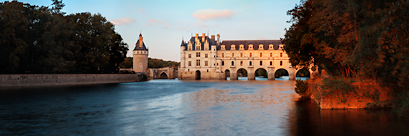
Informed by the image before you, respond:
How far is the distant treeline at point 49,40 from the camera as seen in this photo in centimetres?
3469

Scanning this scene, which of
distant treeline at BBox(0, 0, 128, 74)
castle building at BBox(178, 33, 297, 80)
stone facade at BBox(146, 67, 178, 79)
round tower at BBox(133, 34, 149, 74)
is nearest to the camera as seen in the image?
distant treeline at BBox(0, 0, 128, 74)

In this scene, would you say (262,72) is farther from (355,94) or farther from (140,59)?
(355,94)

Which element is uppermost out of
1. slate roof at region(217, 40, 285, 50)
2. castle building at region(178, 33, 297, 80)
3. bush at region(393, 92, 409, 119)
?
slate roof at region(217, 40, 285, 50)

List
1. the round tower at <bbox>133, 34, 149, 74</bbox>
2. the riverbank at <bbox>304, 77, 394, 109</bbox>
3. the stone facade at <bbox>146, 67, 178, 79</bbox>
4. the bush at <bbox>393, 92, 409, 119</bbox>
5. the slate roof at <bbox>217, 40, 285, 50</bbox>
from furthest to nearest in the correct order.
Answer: the stone facade at <bbox>146, 67, 178, 79</bbox>, the round tower at <bbox>133, 34, 149, 74</bbox>, the slate roof at <bbox>217, 40, 285, 50</bbox>, the riverbank at <bbox>304, 77, 394, 109</bbox>, the bush at <bbox>393, 92, 409, 119</bbox>

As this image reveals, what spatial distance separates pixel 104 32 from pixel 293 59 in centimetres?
3567

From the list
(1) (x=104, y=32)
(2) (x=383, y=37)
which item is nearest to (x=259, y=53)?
(1) (x=104, y=32)

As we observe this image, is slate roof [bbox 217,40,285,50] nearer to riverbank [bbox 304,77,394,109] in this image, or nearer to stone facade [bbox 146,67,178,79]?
stone facade [bbox 146,67,178,79]

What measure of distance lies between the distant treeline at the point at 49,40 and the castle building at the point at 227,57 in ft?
115

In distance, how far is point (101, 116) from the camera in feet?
48.6

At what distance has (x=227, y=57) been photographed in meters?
84.3

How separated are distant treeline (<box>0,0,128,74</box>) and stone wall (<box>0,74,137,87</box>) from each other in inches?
33.6

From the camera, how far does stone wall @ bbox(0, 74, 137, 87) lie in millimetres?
35438

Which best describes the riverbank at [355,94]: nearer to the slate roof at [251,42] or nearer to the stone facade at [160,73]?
the slate roof at [251,42]

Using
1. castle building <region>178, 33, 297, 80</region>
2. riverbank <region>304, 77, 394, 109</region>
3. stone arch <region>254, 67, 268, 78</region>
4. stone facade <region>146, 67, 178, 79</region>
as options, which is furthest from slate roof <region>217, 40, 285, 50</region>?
riverbank <region>304, 77, 394, 109</region>
